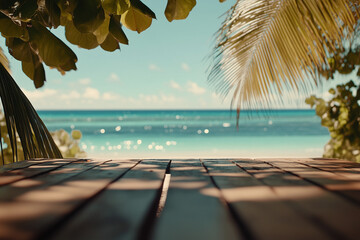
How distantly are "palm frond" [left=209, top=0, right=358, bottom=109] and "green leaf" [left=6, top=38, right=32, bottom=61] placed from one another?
1.22m

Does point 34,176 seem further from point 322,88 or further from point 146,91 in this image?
point 146,91

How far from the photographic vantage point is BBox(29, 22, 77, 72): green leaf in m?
1.26

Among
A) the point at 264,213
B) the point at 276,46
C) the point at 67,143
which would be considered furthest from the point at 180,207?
the point at 67,143

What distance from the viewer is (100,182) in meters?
0.83

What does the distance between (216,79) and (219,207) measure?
177cm

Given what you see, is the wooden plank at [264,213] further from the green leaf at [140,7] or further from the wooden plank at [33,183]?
the green leaf at [140,7]

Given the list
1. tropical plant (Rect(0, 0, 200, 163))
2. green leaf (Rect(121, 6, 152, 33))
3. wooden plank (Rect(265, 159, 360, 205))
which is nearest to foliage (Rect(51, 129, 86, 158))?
tropical plant (Rect(0, 0, 200, 163))

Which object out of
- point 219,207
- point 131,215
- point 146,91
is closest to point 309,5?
point 219,207

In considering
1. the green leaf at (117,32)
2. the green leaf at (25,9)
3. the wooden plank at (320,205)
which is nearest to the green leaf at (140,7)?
the green leaf at (117,32)

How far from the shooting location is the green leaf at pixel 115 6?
1.08 metres

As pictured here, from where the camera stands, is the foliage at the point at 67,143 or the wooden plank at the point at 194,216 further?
the foliage at the point at 67,143

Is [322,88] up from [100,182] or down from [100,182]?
up

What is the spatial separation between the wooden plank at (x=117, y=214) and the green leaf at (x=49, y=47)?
0.72 metres

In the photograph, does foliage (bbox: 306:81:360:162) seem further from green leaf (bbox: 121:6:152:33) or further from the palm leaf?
the palm leaf
